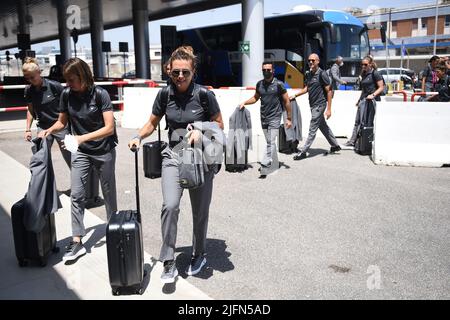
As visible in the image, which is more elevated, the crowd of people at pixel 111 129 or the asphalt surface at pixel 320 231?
the crowd of people at pixel 111 129

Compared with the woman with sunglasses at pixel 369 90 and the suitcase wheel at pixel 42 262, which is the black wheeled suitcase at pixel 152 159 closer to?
the suitcase wheel at pixel 42 262

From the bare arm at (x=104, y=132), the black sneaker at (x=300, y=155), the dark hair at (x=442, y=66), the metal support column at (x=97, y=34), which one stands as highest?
the metal support column at (x=97, y=34)

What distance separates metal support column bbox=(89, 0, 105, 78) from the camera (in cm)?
2890

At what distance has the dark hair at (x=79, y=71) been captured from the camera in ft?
13.1

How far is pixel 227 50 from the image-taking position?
68.9ft

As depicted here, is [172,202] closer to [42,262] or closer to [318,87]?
[42,262]

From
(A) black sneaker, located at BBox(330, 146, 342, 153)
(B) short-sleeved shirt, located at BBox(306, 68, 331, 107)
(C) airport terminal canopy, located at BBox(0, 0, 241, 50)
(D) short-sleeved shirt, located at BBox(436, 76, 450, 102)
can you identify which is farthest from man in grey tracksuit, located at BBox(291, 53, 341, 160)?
(C) airport terminal canopy, located at BBox(0, 0, 241, 50)

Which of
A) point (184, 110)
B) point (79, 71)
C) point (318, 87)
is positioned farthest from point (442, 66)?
point (79, 71)

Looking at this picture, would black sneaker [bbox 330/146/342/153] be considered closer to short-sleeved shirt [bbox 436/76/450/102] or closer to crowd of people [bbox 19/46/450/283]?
short-sleeved shirt [bbox 436/76/450/102]

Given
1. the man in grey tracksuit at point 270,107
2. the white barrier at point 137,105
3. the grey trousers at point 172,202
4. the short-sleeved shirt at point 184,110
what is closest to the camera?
the grey trousers at point 172,202

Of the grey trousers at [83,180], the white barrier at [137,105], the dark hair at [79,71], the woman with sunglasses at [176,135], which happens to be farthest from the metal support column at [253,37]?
the woman with sunglasses at [176,135]

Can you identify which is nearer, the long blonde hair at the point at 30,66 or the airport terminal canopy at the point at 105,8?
the long blonde hair at the point at 30,66

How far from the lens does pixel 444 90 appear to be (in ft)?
27.7
